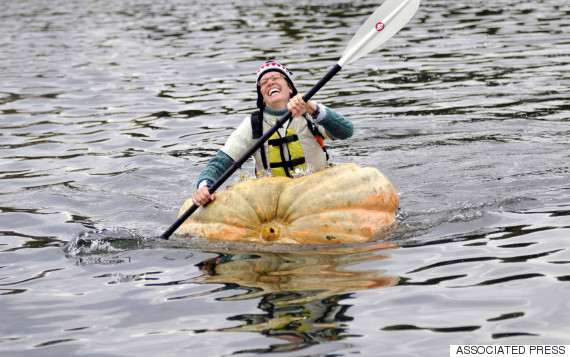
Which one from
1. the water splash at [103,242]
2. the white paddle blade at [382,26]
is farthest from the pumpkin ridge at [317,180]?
the water splash at [103,242]

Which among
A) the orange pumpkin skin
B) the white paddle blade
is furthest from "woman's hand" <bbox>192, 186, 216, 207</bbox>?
the white paddle blade

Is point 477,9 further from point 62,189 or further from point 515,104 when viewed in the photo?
point 62,189

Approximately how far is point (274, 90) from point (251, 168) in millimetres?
3168

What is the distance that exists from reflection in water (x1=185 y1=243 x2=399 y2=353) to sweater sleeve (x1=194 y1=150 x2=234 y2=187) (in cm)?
101

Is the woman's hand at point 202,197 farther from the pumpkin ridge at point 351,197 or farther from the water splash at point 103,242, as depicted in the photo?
the pumpkin ridge at point 351,197

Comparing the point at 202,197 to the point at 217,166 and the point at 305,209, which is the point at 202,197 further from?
the point at 305,209

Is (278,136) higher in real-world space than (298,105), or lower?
lower

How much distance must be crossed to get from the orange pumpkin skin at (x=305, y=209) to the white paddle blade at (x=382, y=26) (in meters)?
1.09

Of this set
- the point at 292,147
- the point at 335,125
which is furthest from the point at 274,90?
the point at 335,125

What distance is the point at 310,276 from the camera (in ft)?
19.1

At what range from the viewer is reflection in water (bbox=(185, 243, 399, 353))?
191 inches

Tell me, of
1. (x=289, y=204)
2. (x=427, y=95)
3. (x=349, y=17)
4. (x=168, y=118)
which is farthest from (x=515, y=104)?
(x=349, y=17)

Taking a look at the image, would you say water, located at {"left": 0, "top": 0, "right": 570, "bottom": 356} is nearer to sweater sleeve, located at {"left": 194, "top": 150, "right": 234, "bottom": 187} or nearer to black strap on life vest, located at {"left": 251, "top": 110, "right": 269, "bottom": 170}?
sweater sleeve, located at {"left": 194, "top": 150, "right": 234, "bottom": 187}

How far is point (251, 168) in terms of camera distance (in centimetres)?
1035
